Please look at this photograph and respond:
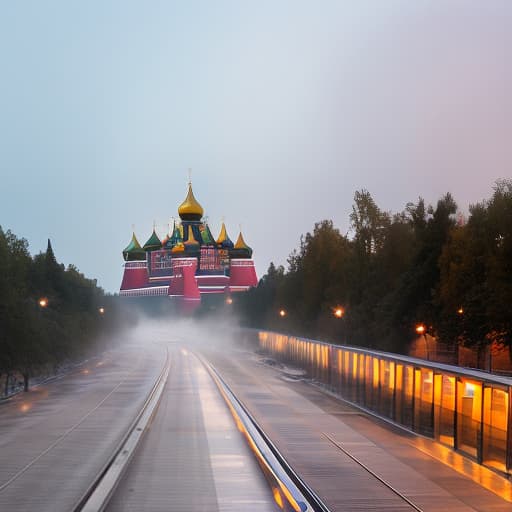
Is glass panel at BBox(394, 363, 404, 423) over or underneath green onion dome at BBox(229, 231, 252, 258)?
underneath

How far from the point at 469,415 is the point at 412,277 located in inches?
1599

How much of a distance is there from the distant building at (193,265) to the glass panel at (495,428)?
156 m

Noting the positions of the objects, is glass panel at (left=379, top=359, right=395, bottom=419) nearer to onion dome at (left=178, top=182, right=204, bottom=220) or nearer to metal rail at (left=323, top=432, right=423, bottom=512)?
metal rail at (left=323, top=432, right=423, bottom=512)

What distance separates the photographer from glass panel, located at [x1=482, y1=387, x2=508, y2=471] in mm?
21141

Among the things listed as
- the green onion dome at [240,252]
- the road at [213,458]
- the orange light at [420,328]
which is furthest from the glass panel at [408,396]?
the green onion dome at [240,252]

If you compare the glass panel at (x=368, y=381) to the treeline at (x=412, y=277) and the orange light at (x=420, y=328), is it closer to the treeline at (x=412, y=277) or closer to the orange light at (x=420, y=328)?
the treeline at (x=412, y=277)

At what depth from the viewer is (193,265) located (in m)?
179

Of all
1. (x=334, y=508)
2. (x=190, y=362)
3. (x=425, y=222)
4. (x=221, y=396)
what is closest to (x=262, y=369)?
(x=190, y=362)

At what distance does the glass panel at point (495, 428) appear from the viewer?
2114 centimetres

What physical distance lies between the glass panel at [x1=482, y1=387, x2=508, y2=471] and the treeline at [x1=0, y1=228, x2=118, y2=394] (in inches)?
1459

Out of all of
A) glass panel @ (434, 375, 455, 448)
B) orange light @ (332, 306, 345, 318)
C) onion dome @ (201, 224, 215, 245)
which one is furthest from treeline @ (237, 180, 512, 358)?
onion dome @ (201, 224, 215, 245)

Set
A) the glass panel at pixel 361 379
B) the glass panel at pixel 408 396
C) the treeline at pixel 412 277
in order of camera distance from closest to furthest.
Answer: the glass panel at pixel 408 396
the glass panel at pixel 361 379
the treeline at pixel 412 277

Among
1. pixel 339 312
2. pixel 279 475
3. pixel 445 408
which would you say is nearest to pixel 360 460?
pixel 445 408

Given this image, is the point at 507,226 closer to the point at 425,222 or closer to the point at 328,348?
the point at 328,348
